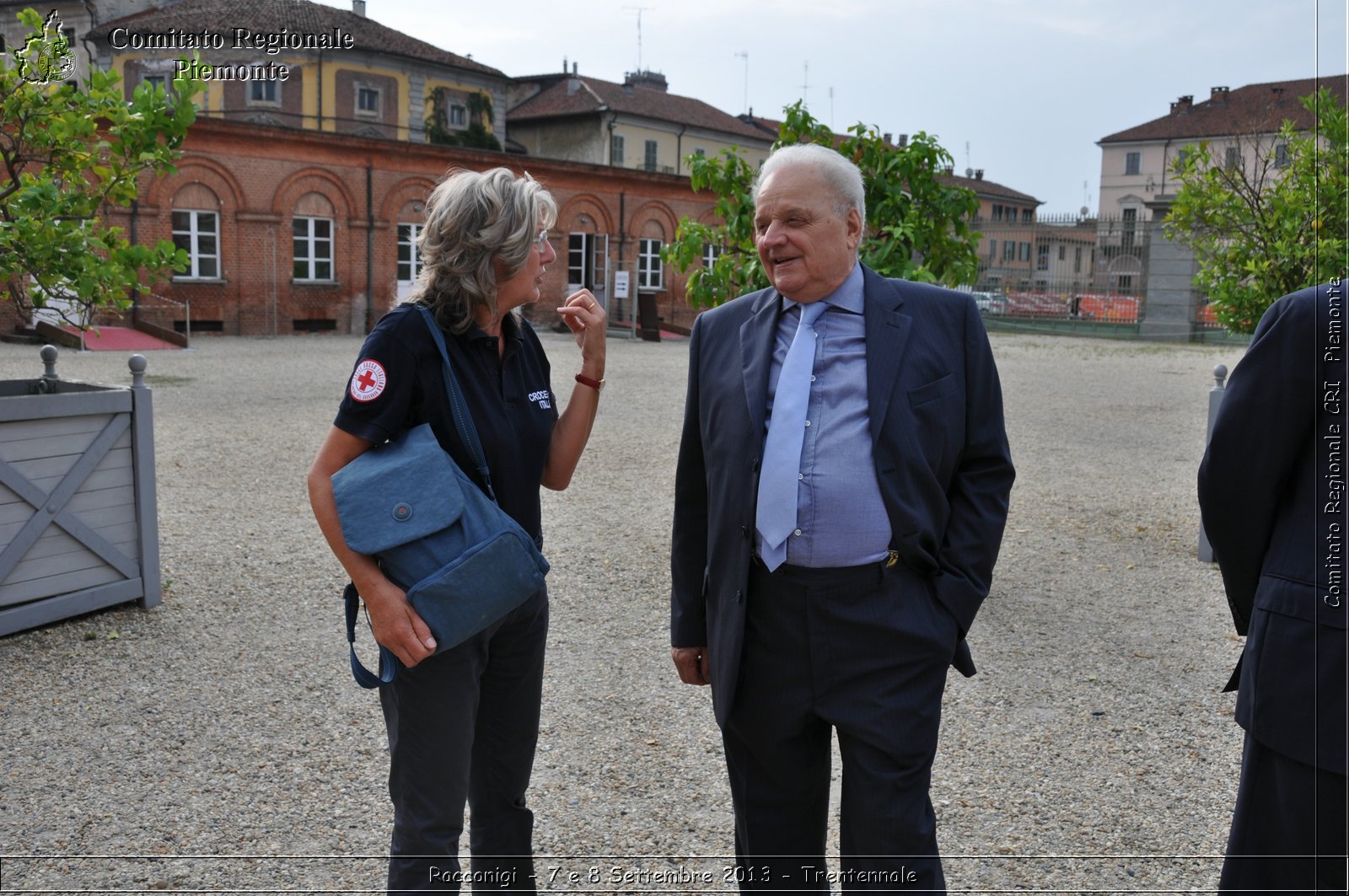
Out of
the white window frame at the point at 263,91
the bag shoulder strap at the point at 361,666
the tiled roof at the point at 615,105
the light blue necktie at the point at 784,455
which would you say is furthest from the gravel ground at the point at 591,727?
the tiled roof at the point at 615,105

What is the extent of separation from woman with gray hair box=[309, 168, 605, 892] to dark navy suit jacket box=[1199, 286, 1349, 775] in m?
1.58

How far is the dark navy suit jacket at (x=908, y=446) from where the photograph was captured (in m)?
2.64

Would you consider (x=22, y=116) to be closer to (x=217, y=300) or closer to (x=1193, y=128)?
(x=217, y=300)

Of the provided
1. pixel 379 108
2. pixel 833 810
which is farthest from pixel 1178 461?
pixel 379 108

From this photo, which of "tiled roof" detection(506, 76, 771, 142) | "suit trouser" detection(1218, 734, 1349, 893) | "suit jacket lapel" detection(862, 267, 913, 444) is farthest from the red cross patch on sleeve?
"tiled roof" detection(506, 76, 771, 142)

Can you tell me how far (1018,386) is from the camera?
20.0 m

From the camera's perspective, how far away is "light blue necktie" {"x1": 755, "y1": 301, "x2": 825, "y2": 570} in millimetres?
2666

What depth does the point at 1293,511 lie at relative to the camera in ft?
7.86

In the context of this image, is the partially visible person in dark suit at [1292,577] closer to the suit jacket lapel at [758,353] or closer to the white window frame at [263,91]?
the suit jacket lapel at [758,353]

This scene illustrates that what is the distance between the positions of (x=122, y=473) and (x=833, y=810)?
14.1 feet

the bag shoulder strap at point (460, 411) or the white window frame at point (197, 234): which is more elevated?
the white window frame at point (197, 234)

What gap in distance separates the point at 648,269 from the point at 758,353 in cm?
3754

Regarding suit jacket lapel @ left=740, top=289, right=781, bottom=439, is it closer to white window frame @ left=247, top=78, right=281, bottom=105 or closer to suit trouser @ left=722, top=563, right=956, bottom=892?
suit trouser @ left=722, top=563, right=956, bottom=892

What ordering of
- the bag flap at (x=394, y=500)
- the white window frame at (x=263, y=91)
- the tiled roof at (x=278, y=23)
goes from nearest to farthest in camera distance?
the bag flap at (x=394, y=500), the tiled roof at (x=278, y=23), the white window frame at (x=263, y=91)
